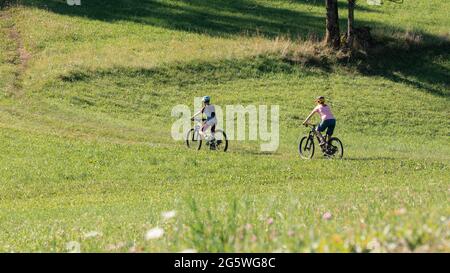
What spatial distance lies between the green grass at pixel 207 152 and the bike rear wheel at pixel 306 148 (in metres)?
0.76

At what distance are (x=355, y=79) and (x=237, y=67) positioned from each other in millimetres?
6662

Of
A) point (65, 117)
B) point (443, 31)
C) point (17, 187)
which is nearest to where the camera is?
point (17, 187)

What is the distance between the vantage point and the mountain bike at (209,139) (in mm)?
31141

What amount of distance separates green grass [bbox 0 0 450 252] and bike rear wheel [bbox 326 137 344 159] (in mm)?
374

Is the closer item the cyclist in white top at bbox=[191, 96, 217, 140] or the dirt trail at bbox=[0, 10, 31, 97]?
the cyclist in white top at bbox=[191, 96, 217, 140]

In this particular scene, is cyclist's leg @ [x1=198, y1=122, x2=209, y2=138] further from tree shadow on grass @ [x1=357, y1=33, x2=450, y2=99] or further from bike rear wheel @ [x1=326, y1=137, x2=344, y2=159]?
tree shadow on grass @ [x1=357, y1=33, x2=450, y2=99]

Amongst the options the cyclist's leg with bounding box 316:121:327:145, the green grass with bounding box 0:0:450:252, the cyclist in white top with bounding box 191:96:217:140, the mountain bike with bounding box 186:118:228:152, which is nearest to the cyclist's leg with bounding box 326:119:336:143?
the cyclist's leg with bounding box 316:121:327:145

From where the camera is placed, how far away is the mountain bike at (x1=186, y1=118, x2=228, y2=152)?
31141 millimetres

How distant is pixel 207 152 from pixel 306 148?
3718mm

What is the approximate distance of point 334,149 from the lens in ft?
99.8
